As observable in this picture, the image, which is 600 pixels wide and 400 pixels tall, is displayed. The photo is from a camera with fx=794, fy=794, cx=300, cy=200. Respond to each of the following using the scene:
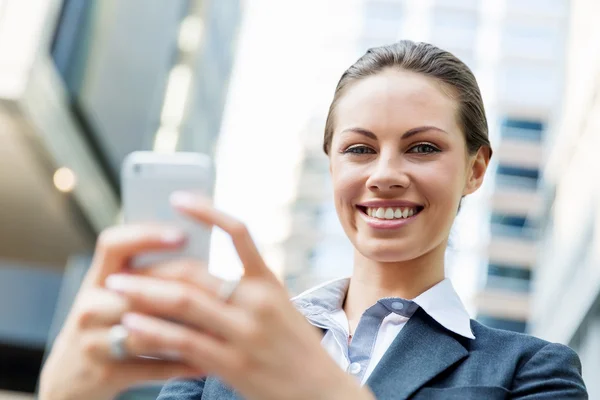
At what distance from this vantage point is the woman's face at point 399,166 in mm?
1473

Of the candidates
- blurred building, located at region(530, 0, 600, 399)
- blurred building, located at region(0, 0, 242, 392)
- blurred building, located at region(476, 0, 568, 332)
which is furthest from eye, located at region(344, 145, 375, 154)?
blurred building, located at region(476, 0, 568, 332)

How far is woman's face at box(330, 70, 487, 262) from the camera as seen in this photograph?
1473mm

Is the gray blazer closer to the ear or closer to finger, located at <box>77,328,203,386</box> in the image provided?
the ear

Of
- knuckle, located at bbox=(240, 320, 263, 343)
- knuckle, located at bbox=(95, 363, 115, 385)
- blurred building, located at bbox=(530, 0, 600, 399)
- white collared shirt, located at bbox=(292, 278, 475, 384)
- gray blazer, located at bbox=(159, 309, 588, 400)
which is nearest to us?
knuckle, located at bbox=(240, 320, 263, 343)

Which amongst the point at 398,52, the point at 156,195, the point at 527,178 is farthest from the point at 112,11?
the point at 527,178

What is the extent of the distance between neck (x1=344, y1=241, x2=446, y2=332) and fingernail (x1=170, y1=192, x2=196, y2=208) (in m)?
0.73

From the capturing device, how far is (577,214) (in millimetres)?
11031

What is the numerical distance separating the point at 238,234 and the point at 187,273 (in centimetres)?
8

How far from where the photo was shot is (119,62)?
9867 millimetres

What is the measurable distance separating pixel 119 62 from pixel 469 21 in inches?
1254

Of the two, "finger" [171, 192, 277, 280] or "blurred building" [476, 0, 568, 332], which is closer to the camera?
"finger" [171, 192, 277, 280]

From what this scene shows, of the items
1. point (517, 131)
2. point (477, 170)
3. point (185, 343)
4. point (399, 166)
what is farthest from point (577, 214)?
point (517, 131)

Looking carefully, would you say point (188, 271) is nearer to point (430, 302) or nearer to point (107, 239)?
point (107, 239)

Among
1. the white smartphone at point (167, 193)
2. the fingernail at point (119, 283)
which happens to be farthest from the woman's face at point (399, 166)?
the fingernail at point (119, 283)
